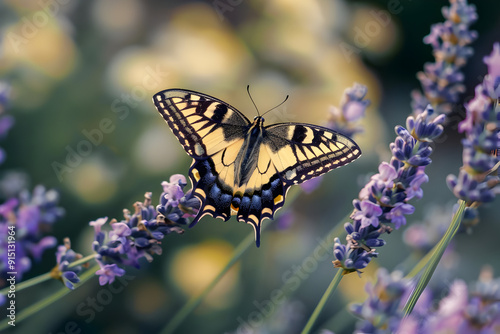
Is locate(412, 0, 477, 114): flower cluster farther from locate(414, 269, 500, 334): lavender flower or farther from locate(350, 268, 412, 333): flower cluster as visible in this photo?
locate(350, 268, 412, 333): flower cluster

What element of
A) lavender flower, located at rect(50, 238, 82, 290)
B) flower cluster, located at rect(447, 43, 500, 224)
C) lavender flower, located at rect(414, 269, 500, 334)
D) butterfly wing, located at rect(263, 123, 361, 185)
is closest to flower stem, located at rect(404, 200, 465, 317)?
flower cluster, located at rect(447, 43, 500, 224)

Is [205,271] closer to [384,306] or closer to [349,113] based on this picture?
[349,113]

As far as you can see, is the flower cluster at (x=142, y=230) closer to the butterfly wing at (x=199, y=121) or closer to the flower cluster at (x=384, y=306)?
the butterfly wing at (x=199, y=121)

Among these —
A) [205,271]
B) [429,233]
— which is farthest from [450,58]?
[205,271]

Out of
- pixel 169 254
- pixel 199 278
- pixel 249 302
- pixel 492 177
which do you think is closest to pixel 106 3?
pixel 169 254

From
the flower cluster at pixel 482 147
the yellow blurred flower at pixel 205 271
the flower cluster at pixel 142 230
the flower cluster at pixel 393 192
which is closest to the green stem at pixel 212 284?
the flower cluster at pixel 142 230

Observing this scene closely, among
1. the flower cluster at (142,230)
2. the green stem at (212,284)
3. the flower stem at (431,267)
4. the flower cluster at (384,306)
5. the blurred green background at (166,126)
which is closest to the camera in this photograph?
the flower cluster at (384,306)

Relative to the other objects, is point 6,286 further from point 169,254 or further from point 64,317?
point 169,254
